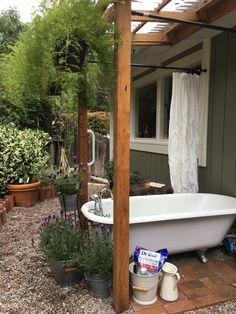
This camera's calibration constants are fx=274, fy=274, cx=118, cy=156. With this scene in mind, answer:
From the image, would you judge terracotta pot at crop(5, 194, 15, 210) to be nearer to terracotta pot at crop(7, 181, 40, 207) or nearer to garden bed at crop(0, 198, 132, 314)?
terracotta pot at crop(7, 181, 40, 207)

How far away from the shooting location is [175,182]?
131 inches

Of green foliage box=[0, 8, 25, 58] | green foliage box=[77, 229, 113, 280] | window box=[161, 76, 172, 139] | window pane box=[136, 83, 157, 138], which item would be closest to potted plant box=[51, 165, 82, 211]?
green foliage box=[77, 229, 113, 280]

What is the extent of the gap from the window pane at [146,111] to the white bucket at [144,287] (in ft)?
10.4

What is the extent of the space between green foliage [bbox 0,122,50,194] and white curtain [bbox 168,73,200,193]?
230 centimetres

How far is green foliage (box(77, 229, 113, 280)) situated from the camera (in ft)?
6.43

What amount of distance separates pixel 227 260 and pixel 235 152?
43.8 inches

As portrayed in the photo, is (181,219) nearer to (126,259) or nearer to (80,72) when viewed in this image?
(126,259)

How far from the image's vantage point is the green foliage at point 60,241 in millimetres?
2094

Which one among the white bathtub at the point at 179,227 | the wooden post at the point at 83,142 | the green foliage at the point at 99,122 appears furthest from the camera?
the green foliage at the point at 99,122

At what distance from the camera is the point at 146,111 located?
16.8 feet

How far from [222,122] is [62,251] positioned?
7.28ft

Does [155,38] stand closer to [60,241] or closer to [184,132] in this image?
[184,132]

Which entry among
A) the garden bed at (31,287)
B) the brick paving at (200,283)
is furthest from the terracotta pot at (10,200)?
the brick paving at (200,283)

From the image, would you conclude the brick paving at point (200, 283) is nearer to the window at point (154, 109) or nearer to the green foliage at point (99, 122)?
the window at point (154, 109)
